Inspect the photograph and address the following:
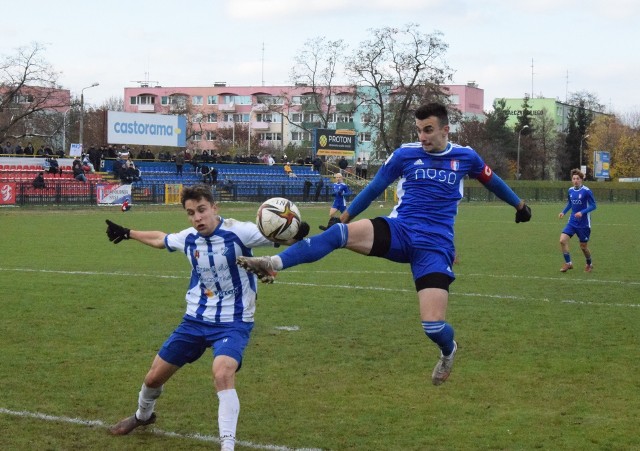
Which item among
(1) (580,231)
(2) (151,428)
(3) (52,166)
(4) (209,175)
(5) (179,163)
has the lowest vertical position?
(2) (151,428)

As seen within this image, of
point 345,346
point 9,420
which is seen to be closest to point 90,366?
point 9,420

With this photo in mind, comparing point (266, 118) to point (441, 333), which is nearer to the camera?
point (441, 333)

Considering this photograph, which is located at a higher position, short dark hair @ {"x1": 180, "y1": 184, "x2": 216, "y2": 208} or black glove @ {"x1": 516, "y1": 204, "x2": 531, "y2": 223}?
short dark hair @ {"x1": 180, "y1": 184, "x2": 216, "y2": 208}

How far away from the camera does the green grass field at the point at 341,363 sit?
724 cm

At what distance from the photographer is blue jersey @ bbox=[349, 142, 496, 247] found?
7.67 meters

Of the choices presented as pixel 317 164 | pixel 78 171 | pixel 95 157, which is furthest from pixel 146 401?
pixel 317 164

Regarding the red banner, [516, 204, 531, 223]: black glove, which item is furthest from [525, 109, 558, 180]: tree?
[516, 204, 531, 223]: black glove

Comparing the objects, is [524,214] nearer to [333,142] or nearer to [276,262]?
[276,262]

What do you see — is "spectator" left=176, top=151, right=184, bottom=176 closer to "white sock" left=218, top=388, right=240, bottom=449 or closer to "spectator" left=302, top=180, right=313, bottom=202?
"spectator" left=302, top=180, right=313, bottom=202

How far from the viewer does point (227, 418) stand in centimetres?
629

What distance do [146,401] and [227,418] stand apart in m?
1.09

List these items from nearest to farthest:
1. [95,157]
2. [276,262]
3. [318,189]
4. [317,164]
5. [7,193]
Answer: [276,262], [7,193], [95,157], [318,189], [317,164]

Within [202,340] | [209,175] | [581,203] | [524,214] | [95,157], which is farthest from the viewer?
[209,175]

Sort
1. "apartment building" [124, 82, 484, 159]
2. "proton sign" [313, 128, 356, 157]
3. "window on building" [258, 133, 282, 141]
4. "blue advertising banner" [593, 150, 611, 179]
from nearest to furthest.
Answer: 1. "proton sign" [313, 128, 356, 157]
2. "blue advertising banner" [593, 150, 611, 179]
3. "apartment building" [124, 82, 484, 159]
4. "window on building" [258, 133, 282, 141]
